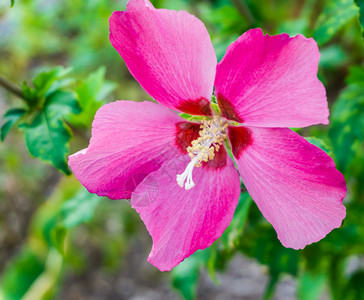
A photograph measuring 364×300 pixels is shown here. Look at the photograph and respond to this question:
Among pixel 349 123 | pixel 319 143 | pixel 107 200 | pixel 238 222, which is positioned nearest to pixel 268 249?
pixel 238 222

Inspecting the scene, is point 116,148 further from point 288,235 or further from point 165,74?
→ point 288,235

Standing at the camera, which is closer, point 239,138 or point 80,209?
point 239,138

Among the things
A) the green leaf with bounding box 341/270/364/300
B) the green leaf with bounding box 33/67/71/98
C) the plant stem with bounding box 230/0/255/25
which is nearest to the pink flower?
the green leaf with bounding box 33/67/71/98

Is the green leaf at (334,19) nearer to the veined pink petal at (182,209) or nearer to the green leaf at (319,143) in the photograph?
the green leaf at (319,143)

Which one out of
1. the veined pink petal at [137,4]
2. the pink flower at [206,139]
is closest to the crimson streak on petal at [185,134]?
the pink flower at [206,139]

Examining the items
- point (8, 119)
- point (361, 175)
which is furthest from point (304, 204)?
point (361, 175)

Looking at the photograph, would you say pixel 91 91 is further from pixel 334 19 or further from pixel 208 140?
pixel 334 19
